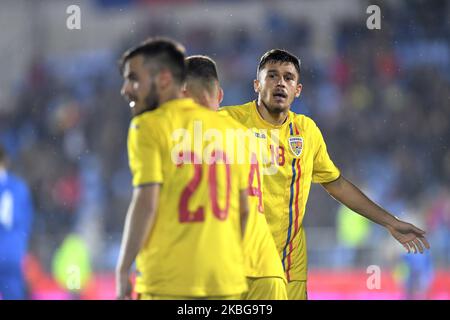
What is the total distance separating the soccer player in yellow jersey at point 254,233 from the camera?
4.29 m

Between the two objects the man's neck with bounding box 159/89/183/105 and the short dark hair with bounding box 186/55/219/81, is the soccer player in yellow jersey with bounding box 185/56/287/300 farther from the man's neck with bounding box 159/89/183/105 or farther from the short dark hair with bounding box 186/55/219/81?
the man's neck with bounding box 159/89/183/105

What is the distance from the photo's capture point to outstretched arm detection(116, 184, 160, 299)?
11.8 feet

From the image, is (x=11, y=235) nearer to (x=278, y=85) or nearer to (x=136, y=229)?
(x=278, y=85)

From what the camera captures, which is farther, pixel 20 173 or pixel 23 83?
pixel 23 83

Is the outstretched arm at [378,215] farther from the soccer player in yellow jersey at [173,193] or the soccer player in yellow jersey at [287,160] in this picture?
the soccer player in yellow jersey at [173,193]

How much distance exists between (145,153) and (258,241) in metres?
0.95

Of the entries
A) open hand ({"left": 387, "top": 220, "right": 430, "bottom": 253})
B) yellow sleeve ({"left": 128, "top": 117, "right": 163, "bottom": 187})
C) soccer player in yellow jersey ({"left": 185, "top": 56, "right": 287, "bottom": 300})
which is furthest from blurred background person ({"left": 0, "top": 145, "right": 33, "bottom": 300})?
yellow sleeve ({"left": 128, "top": 117, "right": 163, "bottom": 187})

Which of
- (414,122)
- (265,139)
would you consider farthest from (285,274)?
(414,122)

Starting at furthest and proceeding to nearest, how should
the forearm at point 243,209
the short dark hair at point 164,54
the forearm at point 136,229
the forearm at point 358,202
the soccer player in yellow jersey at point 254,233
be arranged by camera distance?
1. the forearm at point 358,202
2. the soccer player in yellow jersey at point 254,233
3. the forearm at point 243,209
4. the short dark hair at point 164,54
5. the forearm at point 136,229

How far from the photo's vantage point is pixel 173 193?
145 inches

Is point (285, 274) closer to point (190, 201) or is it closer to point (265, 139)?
point (265, 139)

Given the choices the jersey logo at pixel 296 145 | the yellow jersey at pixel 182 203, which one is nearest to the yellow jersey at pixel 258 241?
the jersey logo at pixel 296 145

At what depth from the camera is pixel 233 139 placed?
3.88 metres

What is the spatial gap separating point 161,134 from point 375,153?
36.3ft
